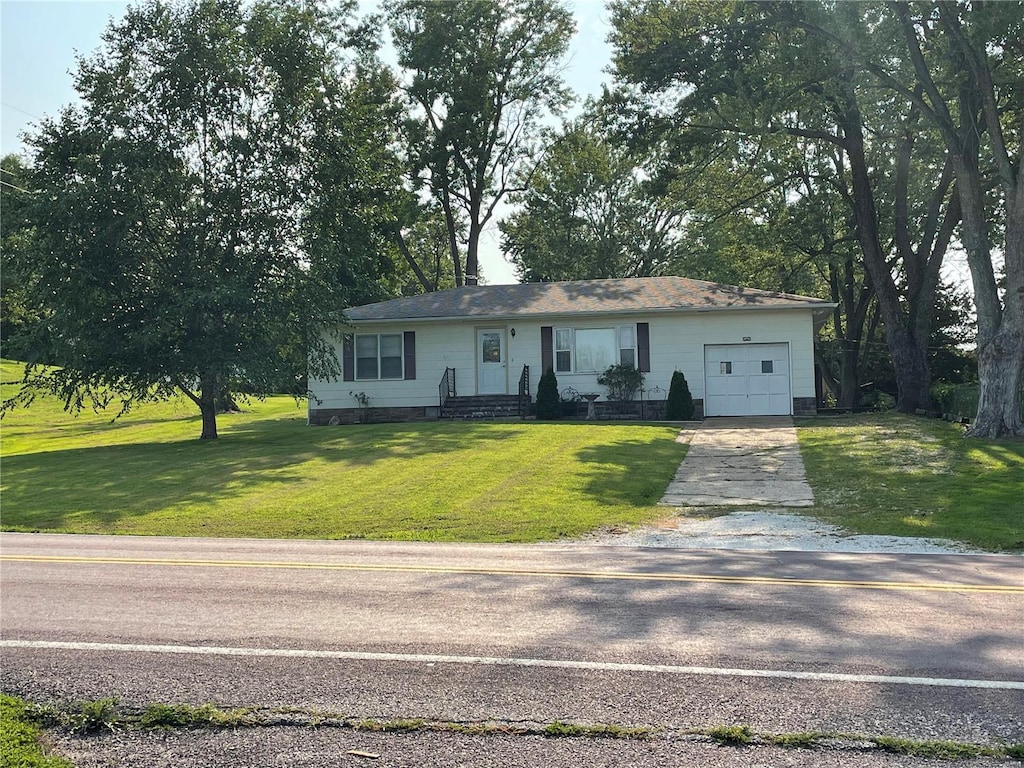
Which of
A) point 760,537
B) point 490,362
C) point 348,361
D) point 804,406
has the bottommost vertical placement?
point 760,537

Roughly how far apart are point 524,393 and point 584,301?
3579 millimetres

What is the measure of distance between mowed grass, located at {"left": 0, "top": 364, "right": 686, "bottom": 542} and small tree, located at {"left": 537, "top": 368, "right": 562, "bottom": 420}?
2122 millimetres

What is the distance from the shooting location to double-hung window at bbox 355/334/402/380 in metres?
29.0

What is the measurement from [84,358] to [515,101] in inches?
1041

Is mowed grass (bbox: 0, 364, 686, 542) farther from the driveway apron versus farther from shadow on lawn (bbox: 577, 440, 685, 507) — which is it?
the driveway apron

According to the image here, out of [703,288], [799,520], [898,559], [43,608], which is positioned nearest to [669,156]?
[703,288]

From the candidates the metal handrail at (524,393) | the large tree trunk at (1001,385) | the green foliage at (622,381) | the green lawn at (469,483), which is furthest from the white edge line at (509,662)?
the green foliage at (622,381)

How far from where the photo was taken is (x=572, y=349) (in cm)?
2780

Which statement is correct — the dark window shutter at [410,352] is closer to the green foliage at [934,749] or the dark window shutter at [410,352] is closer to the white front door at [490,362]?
the white front door at [490,362]

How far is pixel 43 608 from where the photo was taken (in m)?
7.44

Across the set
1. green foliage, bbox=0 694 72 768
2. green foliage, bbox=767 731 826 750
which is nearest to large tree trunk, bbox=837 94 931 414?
green foliage, bbox=767 731 826 750

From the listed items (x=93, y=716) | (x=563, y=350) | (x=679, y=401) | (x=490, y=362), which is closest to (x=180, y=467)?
(x=490, y=362)

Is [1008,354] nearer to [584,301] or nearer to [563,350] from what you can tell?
[563,350]

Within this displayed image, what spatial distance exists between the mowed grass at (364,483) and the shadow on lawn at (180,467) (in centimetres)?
3
